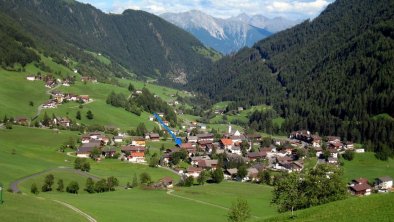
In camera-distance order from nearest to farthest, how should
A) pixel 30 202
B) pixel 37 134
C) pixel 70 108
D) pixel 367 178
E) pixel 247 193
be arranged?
pixel 30 202, pixel 247 193, pixel 367 178, pixel 37 134, pixel 70 108

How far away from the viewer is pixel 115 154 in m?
136

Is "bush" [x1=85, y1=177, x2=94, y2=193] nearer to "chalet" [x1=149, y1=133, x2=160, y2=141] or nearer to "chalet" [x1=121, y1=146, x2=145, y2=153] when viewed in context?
"chalet" [x1=121, y1=146, x2=145, y2=153]

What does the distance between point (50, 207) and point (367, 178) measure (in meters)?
92.2

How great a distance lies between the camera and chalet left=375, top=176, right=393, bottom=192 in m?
114

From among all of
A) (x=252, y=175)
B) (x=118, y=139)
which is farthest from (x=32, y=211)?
(x=118, y=139)

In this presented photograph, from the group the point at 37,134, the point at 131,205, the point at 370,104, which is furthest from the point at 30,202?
the point at 370,104

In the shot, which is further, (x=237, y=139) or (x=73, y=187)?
(x=237, y=139)

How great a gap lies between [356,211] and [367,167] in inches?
4125

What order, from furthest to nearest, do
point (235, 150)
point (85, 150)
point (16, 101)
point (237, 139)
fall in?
point (16, 101), point (237, 139), point (235, 150), point (85, 150)

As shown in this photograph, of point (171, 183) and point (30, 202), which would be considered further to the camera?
point (171, 183)

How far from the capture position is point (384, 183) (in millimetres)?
115500

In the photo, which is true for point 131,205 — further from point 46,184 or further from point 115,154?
point 115,154

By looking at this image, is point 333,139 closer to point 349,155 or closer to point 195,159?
point 349,155

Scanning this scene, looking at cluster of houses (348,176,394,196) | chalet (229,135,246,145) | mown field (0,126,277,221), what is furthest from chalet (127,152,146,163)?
cluster of houses (348,176,394,196)
